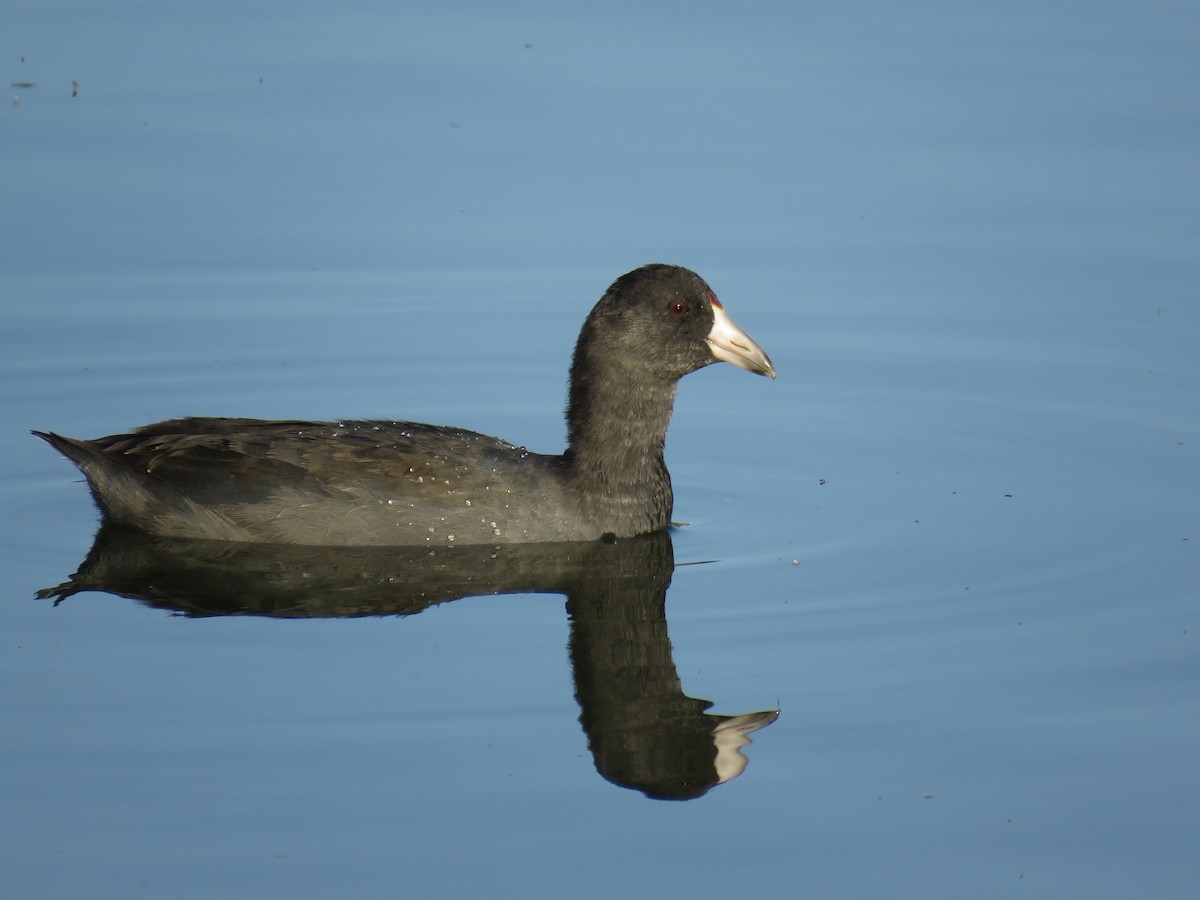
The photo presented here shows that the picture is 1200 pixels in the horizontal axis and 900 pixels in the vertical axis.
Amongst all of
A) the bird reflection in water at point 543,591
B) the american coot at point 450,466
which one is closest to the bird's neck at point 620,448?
the american coot at point 450,466

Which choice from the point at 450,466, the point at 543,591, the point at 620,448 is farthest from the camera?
the point at 620,448

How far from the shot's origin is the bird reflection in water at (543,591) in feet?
22.9

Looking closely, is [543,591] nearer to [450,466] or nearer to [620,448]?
[450,466]

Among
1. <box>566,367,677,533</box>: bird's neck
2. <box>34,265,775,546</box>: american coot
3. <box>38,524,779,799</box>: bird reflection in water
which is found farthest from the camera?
<box>566,367,677,533</box>: bird's neck

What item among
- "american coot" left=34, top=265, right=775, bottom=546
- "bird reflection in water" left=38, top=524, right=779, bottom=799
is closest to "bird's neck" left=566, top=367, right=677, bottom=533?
"american coot" left=34, top=265, right=775, bottom=546

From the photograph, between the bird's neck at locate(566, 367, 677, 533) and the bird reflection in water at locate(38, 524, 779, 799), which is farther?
the bird's neck at locate(566, 367, 677, 533)

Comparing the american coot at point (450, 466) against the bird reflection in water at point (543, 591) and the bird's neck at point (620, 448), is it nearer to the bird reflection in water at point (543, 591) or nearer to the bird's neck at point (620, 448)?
the bird's neck at point (620, 448)

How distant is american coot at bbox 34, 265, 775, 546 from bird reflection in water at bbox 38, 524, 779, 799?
11 centimetres

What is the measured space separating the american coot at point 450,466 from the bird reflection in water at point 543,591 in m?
0.11

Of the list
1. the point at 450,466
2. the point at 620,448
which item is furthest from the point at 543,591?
the point at 620,448

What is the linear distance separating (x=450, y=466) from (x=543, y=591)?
0.87 metres

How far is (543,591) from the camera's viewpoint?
8578 mm

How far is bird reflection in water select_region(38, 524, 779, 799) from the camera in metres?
6.99

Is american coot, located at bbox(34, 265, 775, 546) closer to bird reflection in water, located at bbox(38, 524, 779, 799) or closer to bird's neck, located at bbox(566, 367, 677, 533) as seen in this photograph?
bird's neck, located at bbox(566, 367, 677, 533)
